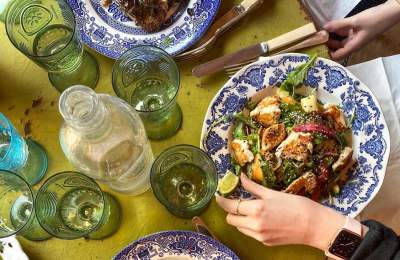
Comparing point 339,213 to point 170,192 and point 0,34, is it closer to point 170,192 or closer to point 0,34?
point 170,192

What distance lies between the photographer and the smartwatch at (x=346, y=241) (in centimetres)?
103

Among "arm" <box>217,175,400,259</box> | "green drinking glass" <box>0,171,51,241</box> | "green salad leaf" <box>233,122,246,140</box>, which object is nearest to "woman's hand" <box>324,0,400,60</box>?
"green salad leaf" <box>233,122,246,140</box>

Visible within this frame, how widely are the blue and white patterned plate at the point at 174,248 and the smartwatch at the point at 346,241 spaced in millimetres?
230

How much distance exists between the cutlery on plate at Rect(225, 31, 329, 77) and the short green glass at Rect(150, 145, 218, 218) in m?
0.24

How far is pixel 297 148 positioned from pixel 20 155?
631mm

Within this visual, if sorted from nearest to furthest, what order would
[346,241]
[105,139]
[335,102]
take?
1. [105,139]
2. [346,241]
3. [335,102]

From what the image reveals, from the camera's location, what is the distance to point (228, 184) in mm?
1075

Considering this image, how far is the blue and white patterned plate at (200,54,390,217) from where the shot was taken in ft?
3.53

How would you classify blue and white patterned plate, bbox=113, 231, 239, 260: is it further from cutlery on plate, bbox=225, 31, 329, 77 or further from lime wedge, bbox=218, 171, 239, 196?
cutlery on plate, bbox=225, 31, 329, 77

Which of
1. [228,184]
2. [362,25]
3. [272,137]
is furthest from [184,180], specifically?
[362,25]

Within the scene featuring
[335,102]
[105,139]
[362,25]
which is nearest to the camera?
[105,139]

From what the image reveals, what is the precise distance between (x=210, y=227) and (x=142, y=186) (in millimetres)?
179

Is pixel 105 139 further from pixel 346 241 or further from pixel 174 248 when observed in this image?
pixel 346 241

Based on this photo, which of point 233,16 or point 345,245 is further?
point 233,16
